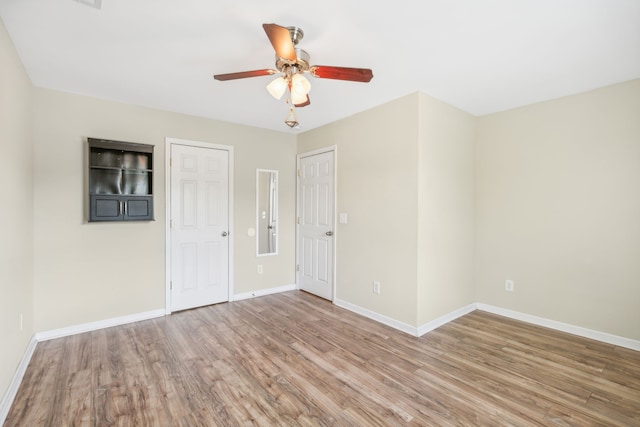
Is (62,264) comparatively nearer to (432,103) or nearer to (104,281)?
(104,281)

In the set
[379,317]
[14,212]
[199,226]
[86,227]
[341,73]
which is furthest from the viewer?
[199,226]

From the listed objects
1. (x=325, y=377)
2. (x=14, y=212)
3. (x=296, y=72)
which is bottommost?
(x=325, y=377)

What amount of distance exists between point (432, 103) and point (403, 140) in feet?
1.62

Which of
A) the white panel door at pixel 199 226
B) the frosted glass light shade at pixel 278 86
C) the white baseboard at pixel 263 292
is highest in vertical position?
the frosted glass light shade at pixel 278 86

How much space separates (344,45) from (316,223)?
2.59 meters

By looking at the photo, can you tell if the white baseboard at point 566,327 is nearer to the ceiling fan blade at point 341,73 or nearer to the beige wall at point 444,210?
the beige wall at point 444,210

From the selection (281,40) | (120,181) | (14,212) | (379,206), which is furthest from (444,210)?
(14,212)

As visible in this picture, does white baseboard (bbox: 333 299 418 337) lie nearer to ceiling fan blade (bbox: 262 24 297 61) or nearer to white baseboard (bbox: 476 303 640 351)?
white baseboard (bbox: 476 303 640 351)

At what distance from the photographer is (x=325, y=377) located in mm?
2344

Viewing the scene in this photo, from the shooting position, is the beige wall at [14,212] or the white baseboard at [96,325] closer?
the beige wall at [14,212]

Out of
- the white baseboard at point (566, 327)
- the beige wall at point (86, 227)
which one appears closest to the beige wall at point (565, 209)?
the white baseboard at point (566, 327)

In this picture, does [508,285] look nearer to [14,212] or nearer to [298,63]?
[298,63]

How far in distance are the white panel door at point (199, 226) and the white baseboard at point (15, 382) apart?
130 centimetres

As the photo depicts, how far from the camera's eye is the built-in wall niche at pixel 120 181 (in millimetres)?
3129
